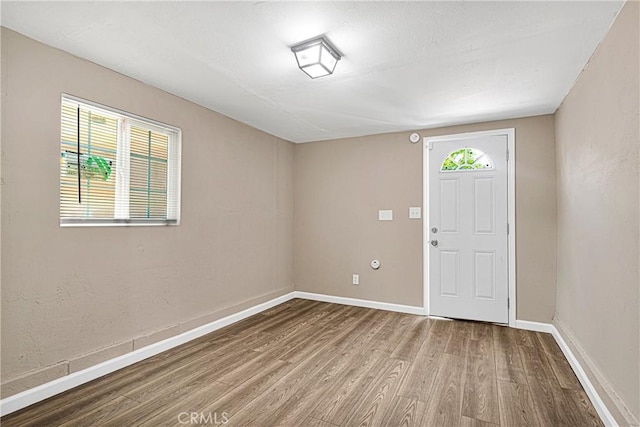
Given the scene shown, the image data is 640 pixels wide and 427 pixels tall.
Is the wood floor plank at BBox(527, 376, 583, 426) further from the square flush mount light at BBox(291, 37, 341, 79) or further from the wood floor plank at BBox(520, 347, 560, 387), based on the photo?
the square flush mount light at BBox(291, 37, 341, 79)

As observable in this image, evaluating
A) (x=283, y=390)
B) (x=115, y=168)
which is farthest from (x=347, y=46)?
(x=283, y=390)

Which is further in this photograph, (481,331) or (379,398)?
(481,331)

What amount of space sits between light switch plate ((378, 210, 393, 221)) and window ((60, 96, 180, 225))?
2.58m

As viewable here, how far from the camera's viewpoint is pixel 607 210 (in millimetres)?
1995

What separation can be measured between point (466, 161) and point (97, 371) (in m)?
4.23

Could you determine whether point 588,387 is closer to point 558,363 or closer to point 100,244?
point 558,363

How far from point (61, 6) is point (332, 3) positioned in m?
1.53

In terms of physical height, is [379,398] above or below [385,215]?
below

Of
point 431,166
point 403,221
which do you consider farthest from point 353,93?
point 403,221

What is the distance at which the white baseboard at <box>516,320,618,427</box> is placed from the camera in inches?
75.9

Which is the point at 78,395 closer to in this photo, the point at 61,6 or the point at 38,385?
the point at 38,385

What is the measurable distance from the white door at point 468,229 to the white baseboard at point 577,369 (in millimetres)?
256

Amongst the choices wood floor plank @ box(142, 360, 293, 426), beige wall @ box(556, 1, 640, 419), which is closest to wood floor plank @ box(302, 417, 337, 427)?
wood floor plank @ box(142, 360, 293, 426)

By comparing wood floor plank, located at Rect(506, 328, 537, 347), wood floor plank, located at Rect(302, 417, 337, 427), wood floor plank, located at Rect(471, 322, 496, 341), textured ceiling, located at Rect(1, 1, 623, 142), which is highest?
textured ceiling, located at Rect(1, 1, 623, 142)
